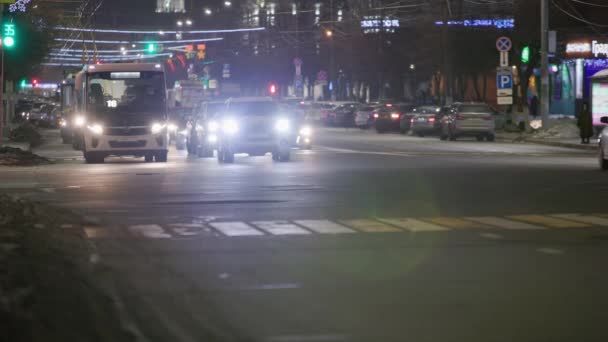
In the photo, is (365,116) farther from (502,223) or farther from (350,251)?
(350,251)

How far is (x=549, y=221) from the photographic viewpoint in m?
17.6

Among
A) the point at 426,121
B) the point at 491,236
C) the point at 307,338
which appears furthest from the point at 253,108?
the point at 307,338

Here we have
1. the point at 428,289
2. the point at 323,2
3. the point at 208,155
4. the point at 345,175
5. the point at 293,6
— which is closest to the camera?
the point at 428,289

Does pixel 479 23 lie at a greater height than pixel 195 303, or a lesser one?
greater

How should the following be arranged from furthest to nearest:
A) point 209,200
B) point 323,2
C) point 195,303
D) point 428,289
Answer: point 323,2
point 209,200
point 428,289
point 195,303

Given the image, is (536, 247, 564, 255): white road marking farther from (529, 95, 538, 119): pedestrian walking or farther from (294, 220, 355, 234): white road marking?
(529, 95, 538, 119): pedestrian walking

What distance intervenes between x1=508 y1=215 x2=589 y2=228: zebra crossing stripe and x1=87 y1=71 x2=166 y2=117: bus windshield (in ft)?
64.8

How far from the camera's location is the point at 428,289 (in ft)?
37.8

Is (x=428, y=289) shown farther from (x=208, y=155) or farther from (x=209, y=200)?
(x=208, y=155)

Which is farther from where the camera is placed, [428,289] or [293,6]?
[293,6]

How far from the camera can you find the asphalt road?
979cm

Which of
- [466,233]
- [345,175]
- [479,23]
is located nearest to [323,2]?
[479,23]

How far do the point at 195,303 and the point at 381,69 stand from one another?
289ft

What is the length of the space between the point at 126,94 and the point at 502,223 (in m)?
20.8
